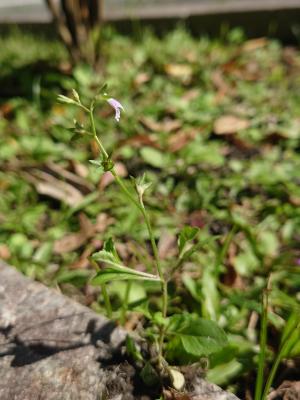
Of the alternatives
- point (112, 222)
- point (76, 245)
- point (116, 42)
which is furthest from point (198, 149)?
point (116, 42)

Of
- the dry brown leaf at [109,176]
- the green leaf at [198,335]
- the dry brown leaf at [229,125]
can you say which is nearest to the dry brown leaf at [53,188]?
the dry brown leaf at [109,176]

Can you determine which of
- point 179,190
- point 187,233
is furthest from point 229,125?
point 187,233

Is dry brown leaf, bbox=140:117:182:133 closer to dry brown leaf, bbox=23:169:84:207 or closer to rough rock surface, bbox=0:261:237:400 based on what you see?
dry brown leaf, bbox=23:169:84:207

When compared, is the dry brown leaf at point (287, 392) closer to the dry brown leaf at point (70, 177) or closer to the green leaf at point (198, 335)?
the green leaf at point (198, 335)

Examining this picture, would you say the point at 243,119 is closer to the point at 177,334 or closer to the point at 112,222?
the point at 112,222

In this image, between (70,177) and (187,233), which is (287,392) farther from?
(70,177)
